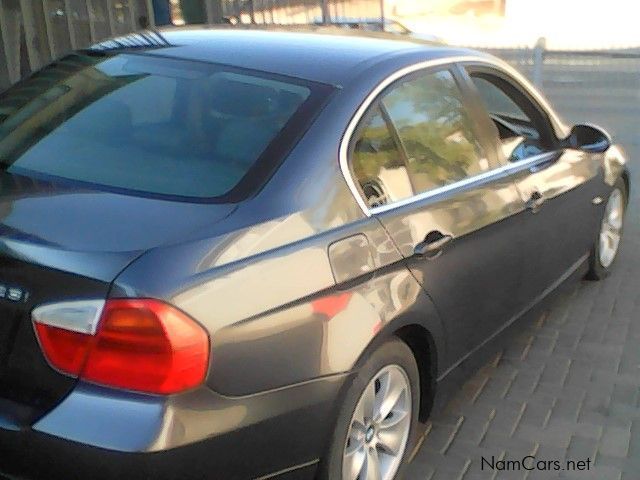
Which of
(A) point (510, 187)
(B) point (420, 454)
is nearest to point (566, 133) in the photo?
(A) point (510, 187)

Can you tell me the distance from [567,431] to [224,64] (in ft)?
7.20

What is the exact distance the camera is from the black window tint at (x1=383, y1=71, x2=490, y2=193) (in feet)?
11.7

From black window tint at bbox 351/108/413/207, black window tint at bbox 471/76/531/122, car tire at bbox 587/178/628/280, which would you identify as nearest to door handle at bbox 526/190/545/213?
black window tint at bbox 471/76/531/122

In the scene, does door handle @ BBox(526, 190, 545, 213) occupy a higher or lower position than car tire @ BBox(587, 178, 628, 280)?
higher

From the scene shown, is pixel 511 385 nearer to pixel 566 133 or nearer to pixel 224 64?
pixel 566 133

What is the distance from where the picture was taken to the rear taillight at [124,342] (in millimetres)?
2404

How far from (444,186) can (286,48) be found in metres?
0.85

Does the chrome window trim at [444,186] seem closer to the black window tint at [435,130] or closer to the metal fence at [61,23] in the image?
the black window tint at [435,130]

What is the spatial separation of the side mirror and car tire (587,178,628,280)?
0.59 m

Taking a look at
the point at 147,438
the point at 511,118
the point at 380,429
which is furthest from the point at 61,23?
the point at 147,438

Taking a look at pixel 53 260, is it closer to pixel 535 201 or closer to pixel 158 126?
pixel 158 126

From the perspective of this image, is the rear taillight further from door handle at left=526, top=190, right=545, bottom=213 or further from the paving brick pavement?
door handle at left=526, top=190, right=545, bottom=213

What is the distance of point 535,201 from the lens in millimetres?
4258

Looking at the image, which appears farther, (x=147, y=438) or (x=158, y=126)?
(x=158, y=126)
